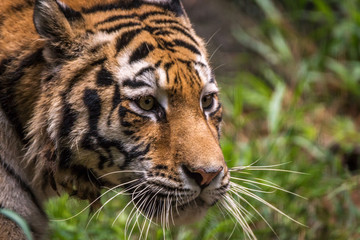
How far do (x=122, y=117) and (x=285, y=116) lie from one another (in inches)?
112

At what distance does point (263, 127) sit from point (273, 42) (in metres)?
1.22

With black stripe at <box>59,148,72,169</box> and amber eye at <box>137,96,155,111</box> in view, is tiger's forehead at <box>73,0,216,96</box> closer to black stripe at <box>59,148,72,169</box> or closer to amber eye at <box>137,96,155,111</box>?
amber eye at <box>137,96,155,111</box>

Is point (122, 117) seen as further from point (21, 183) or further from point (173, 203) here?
point (21, 183)

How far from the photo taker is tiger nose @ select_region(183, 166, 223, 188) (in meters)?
2.63

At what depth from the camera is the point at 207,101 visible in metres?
3.02

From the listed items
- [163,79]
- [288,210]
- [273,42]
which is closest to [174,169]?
[163,79]

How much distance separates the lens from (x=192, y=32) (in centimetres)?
329

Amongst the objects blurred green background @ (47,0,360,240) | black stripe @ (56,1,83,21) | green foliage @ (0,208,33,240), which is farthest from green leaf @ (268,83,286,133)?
green foliage @ (0,208,33,240)

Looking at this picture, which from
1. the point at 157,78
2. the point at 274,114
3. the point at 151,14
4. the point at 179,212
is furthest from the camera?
the point at 274,114

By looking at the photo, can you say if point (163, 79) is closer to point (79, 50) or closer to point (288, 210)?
point (79, 50)

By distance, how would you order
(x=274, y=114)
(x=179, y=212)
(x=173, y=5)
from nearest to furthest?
(x=179, y=212) → (x=173, y=5) → (x=274, y=114)

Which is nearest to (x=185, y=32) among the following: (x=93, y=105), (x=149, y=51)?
(x=149, y=51)

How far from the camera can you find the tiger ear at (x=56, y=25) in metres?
2.76

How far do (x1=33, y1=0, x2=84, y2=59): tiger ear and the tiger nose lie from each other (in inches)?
34.0
